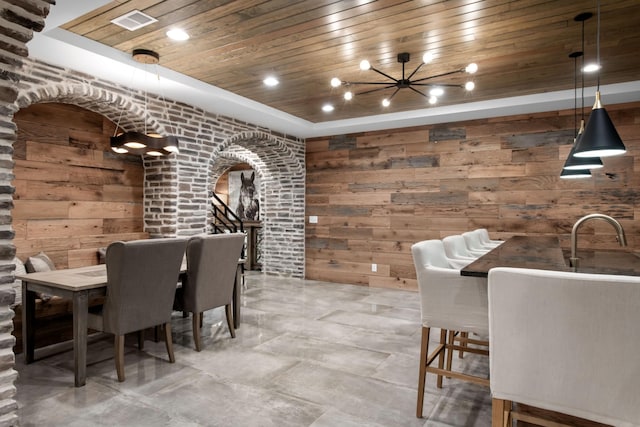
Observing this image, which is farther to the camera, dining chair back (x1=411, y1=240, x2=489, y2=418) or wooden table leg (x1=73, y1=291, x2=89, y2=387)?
wooden table leg (x1=73, y1=291, x2=89, y2=387)

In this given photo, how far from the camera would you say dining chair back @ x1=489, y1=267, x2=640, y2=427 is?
4.25 feet

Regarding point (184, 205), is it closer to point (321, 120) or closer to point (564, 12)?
point (321, 120)

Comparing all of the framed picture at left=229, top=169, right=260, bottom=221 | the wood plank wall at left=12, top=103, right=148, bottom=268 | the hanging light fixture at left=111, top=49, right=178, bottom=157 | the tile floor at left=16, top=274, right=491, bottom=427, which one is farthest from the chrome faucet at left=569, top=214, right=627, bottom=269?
the framed picture at left=229, top=169, right=260, bottom=221

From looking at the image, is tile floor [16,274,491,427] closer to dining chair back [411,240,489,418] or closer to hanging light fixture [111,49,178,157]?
dining chair back [411,240,489,418]

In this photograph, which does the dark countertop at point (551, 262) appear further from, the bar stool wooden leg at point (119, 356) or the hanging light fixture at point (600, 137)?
the bar stool wooden leg at point (119, 356)

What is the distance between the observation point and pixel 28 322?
3066mm

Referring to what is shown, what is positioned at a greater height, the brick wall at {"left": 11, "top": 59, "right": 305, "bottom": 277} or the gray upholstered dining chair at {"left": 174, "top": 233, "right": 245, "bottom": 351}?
the brick wall at {"left": 11, "top": 59, "right": 305, "bottom": 277}

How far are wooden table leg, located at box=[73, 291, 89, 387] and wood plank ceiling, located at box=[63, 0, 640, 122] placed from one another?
6.97 ft

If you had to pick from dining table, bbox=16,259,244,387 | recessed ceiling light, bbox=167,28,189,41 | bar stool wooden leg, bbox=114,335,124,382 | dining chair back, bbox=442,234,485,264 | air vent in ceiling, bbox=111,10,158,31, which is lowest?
bar stool wooden leg, bbox=114,335,124,382

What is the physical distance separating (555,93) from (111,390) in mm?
5486

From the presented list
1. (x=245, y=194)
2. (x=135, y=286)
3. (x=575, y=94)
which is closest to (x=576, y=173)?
(x=575, y=94)

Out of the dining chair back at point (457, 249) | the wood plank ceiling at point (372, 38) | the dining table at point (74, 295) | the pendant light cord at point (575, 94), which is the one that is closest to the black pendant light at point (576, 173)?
the pendant light cord at point (575, 94)

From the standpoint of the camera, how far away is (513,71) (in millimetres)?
3998

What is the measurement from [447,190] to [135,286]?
179 inches
